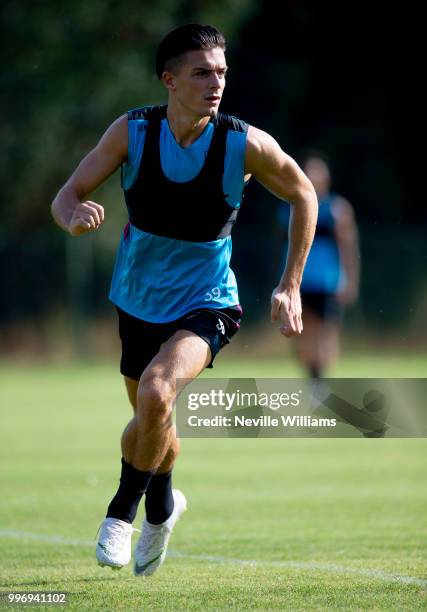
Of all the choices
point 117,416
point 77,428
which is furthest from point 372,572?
point 117,416

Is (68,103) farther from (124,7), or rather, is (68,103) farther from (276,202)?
(276,202)

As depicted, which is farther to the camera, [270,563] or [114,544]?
[270,563]

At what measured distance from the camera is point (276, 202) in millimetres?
33281

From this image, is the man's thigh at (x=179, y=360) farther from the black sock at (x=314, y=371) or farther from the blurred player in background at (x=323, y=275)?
the black sock at (x=314, y=371)

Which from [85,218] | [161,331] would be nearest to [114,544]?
[161,331]

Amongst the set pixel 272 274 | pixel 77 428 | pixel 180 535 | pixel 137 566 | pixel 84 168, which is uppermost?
pixel 84 168

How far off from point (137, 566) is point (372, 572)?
1127 mm

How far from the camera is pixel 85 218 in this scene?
557 cm

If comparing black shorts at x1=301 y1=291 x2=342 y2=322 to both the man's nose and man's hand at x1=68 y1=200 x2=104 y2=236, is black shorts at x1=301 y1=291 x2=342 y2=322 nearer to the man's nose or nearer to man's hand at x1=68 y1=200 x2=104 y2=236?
the man's nose

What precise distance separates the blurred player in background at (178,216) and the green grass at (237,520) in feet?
1.53

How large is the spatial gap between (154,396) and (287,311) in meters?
0.75

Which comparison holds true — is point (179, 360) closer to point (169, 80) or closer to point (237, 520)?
point (169, 80)

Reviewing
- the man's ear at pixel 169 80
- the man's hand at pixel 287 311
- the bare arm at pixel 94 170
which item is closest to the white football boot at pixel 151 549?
the man's hand at pixel 287 311

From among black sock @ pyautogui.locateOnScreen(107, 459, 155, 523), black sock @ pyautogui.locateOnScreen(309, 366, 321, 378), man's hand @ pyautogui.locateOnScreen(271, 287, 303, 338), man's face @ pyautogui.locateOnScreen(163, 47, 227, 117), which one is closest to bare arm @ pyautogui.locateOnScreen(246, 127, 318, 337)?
man's hand @ pyautogui.locateOnScreen(271, 287, 303, 338)
